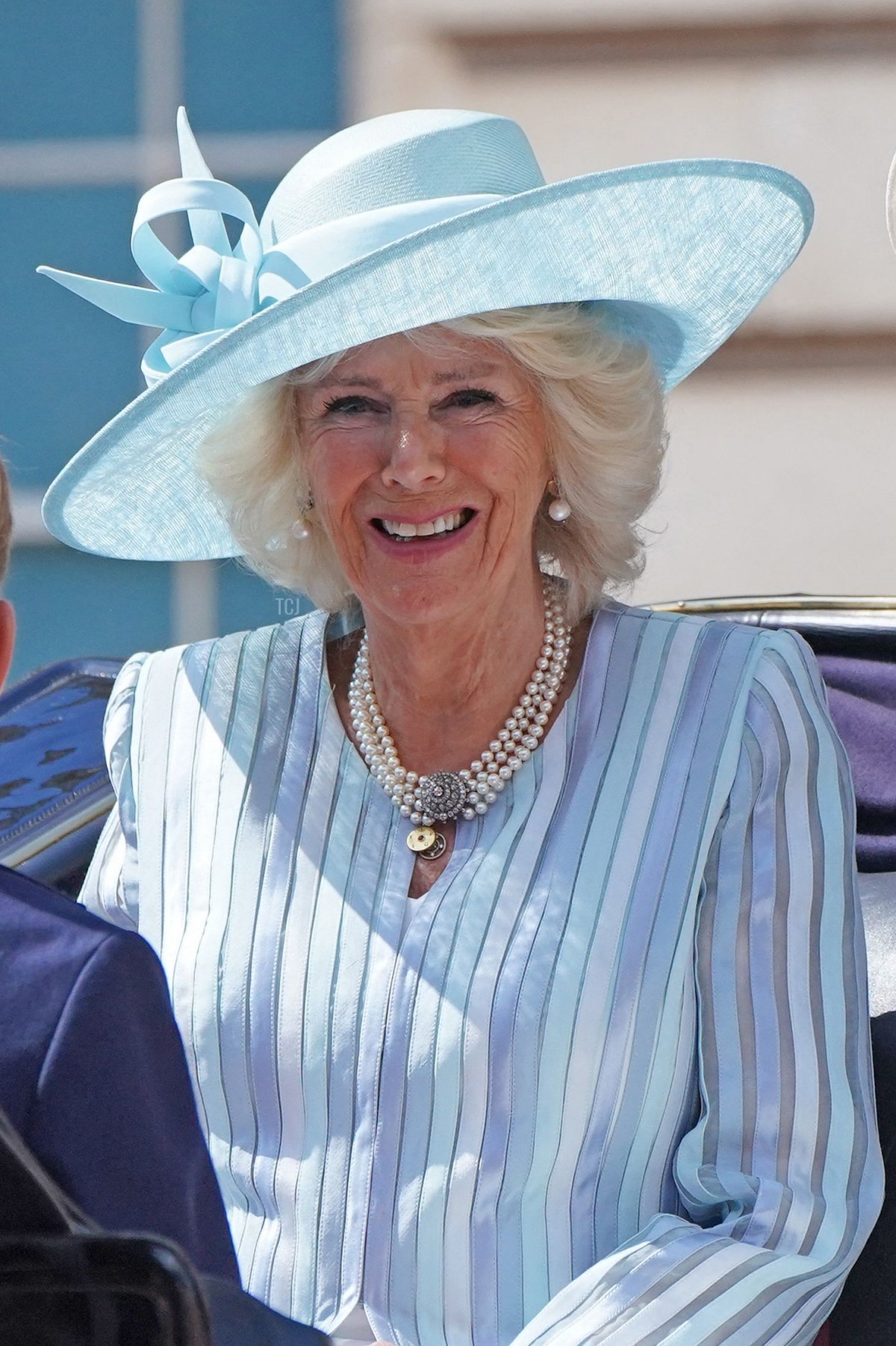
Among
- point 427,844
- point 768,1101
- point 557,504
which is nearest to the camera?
point 768,1101

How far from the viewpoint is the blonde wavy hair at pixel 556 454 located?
1.87 meters

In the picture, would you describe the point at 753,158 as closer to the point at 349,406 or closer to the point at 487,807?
the point at 349,406

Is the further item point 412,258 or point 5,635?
point 412,258

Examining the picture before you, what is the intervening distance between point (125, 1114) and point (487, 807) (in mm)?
1046

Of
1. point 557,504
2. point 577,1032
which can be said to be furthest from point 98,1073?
point 557,504

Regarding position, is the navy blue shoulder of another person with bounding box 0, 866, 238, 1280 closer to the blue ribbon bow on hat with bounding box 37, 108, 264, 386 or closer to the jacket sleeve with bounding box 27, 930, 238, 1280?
the jacket sleeve with bounding box 27, 930, 238, 1280

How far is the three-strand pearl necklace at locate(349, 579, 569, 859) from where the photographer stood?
190cm

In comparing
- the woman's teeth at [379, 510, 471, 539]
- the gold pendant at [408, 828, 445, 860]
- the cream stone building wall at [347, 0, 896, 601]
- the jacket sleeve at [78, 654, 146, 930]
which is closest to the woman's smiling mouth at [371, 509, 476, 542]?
the woman's teeth at [379, 510, 471, 539]

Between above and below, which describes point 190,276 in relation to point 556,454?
above

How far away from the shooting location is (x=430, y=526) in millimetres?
1868

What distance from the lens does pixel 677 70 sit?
146 inches

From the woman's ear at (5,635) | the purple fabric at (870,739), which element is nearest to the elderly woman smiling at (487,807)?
the purple fabric at (870,739)

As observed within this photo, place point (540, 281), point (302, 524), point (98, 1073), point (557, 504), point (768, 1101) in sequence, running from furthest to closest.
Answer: point (302, 524) < point (557, 504) < point (540, 281) < point (768, 1101) < point (98, 1073)

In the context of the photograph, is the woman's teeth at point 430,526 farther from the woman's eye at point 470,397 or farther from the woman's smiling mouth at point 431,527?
the woman's eye at point 470,397
